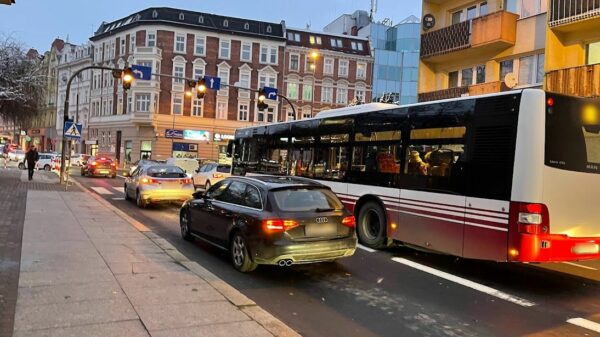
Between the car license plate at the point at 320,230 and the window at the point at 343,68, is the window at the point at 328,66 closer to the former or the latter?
the window at the point at 343,68

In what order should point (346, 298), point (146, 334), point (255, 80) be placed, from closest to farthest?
point (146, 334), point (346, 298), point (255, 80)

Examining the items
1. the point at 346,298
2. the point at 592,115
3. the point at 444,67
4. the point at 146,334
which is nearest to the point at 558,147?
the point at 592,115

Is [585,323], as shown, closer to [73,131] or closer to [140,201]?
[140,201]

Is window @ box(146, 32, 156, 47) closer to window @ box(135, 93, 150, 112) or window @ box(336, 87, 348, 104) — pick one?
→ window @ box(135, 93, 150, 112)

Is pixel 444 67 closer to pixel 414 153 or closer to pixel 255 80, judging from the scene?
pixel 414 153

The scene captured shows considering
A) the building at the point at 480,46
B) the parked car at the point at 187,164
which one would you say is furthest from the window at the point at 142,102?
the building at the point at 480,46

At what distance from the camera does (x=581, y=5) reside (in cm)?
1756

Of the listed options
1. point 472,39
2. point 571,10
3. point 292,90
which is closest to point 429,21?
point 472,39

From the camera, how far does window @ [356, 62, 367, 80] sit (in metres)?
67.1

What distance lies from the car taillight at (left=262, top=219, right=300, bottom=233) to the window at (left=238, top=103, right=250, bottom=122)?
55.5m

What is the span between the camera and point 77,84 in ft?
246

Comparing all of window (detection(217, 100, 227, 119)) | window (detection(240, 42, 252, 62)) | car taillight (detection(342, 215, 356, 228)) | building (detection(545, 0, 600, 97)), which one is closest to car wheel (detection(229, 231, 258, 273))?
car taillight (detection(342, 215, 356, 228))

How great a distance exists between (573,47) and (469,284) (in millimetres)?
14526

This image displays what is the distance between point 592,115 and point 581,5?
11.8m
